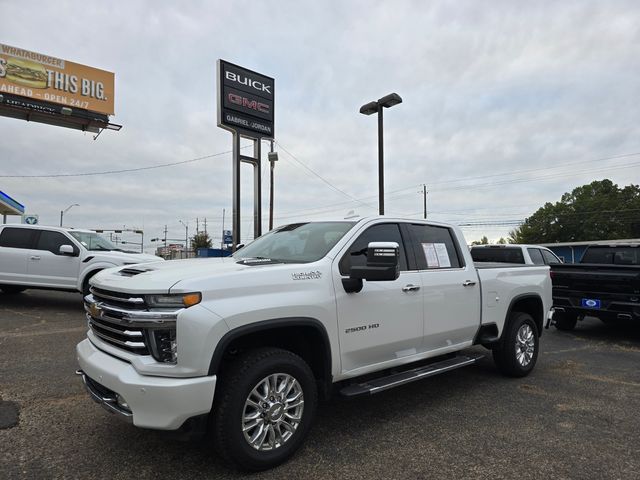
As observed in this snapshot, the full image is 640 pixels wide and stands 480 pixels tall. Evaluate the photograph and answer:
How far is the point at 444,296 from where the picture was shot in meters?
4.63

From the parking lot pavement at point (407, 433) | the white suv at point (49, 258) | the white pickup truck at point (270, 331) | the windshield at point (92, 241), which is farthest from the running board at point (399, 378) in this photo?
the windshield at point (92, 241)

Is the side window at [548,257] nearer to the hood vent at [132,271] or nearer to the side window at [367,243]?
the side window at [367,243]

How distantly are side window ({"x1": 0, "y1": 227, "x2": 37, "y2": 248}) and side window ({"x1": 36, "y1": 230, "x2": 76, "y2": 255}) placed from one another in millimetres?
203

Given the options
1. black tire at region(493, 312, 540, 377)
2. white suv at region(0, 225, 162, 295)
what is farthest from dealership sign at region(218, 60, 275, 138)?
black tire at region(493, 312, 540, 377)

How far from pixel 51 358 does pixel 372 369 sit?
4498mm

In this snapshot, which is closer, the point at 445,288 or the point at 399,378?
the point at 399,378

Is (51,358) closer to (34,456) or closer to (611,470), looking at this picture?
(34,456)

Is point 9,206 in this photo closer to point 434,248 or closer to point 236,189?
point 236,189

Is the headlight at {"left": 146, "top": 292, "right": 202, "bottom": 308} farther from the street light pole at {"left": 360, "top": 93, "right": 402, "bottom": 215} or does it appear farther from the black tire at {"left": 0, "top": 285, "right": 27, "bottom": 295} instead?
the street light pole at {"left": 360, "top": 93, "right": 402, "bottom": 215}

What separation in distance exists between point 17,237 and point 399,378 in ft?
32.0

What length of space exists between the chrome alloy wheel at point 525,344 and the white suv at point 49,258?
7390 millimetres

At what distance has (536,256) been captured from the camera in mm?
11367

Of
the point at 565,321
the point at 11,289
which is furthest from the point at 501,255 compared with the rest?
the point at 11,289

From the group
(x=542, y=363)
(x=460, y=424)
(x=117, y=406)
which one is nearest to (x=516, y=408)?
(x=460, y=424)
